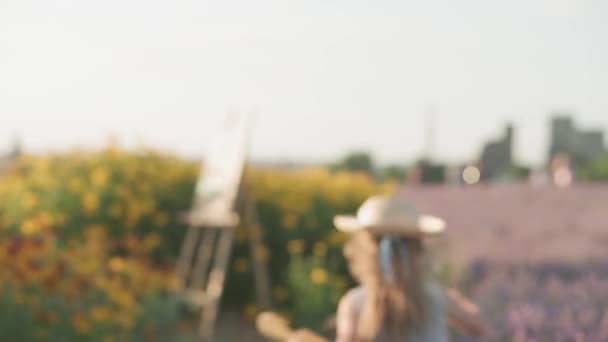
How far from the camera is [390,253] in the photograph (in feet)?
11.0

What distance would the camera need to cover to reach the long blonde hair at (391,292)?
332 cm

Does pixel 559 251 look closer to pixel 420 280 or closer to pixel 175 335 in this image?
pixel 175 335

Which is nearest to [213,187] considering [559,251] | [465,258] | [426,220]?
[465,258]

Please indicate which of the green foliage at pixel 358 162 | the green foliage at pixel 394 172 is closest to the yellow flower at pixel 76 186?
the green foliage at pixel 358 162

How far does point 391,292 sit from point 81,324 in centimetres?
333

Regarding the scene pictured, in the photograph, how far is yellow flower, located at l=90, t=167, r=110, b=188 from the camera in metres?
9.15

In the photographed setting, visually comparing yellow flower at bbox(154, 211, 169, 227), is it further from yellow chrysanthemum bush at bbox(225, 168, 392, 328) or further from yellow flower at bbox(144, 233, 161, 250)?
yellow chrysanthemum bush at bbox(225, 168, 392, 328)

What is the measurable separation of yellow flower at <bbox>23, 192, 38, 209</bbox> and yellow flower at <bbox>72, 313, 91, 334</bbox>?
9.47ft

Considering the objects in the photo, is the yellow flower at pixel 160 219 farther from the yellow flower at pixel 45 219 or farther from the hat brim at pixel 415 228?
the hat brim at pixel 415 228

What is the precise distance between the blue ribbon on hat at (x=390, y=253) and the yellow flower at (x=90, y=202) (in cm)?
599

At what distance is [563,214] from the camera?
9.30 metres

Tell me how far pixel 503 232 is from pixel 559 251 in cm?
72

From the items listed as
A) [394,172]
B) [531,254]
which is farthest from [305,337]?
[394,172]

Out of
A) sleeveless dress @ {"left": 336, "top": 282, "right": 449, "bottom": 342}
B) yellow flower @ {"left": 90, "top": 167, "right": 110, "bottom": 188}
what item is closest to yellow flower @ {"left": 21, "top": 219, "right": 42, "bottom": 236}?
yellow flower @ {"left": 90, "top": 167, "right": 110, "bottom": 188}
